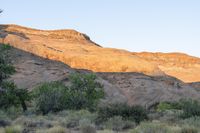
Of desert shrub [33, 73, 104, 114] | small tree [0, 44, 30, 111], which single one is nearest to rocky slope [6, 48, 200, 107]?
desert shrub [33, 73, 104, 114]

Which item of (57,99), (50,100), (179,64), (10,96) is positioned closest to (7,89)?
(10,96)

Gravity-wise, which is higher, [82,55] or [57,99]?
[82,55]

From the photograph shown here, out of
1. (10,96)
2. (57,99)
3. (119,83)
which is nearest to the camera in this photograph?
(10,96)

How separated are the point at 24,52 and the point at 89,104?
61301 millimetres

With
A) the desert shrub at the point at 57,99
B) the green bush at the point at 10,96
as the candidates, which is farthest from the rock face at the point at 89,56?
the green bush at the point at 10,96

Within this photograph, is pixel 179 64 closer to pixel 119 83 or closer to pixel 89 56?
pixel 89 56

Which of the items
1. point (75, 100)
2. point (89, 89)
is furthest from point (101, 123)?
point (89, 89)

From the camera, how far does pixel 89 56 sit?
348ft

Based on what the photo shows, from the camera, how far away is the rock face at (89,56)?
4043 inches

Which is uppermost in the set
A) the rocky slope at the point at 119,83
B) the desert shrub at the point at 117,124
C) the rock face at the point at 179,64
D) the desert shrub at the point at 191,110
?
the rock face at the point at 179,64

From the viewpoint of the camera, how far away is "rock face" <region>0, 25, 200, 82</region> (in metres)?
103

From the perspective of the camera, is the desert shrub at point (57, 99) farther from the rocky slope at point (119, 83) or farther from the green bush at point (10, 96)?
the rocky slope at point (119, 83)

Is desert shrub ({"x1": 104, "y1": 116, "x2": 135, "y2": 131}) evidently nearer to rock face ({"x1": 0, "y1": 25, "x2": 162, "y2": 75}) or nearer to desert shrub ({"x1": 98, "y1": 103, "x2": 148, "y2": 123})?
desert shrub ({"x1": 98, "y1": 103, "x2": 148, "y2": 123})

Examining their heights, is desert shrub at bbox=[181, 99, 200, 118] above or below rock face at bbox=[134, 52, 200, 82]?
below
